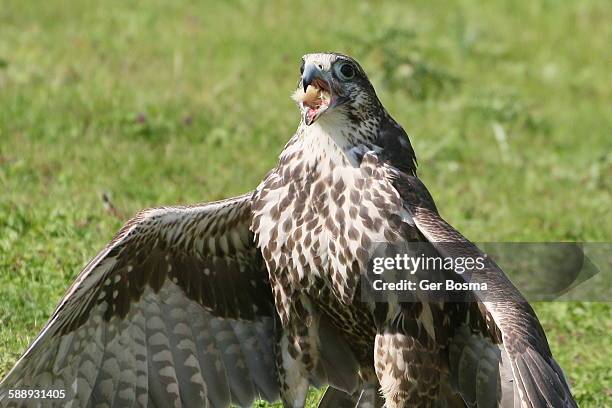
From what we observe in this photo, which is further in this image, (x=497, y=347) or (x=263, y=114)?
(x=263, y=114)

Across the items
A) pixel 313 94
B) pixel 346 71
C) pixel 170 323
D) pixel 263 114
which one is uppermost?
pixel 263 114

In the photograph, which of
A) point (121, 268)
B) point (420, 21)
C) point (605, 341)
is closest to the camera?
point (121, 268)

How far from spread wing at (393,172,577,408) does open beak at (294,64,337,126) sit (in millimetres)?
468

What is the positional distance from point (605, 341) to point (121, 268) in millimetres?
3450

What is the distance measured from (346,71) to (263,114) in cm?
510

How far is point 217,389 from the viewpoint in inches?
265

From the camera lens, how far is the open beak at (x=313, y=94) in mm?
6059

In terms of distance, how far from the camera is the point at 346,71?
6246 millimetres

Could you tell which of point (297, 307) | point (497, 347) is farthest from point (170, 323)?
point (497, 347)

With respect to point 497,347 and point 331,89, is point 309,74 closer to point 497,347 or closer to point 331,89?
point 331,89

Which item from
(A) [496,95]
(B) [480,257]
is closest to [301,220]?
(B) [480,257]

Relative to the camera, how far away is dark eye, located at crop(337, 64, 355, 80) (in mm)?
6227

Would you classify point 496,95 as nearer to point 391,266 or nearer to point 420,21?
point 420,21

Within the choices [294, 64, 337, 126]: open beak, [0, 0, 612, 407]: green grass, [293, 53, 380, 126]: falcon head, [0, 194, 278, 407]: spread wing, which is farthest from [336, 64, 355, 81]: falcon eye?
[0, 0, 612, 407]: green grass
